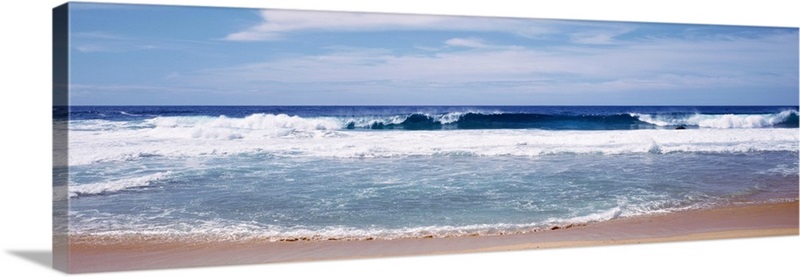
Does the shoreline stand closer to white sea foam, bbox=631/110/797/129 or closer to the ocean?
the ocean

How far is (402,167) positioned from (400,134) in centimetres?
23

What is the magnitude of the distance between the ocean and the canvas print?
1 centimetres

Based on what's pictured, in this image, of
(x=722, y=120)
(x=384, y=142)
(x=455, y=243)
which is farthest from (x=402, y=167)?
(x=722, y=120)

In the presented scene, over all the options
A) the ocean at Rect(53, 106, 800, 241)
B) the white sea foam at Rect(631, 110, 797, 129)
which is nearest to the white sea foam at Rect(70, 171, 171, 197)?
the ocean at Rect(53, 106, 800, 241)

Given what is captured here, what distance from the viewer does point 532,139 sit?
8133 millimetres

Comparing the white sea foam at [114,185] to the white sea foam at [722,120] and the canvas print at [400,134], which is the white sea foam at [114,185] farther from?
the white sea foam at [722,120]

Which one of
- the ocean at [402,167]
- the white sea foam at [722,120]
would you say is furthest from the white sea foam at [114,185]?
the white sea foam at [722,120]

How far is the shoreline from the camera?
22.5ft

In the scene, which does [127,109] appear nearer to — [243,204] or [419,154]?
[243,204]

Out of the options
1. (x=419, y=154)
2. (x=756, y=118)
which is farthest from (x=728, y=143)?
(x=419, y=154)

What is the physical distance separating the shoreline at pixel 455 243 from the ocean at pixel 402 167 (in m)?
0.07

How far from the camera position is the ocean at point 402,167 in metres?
7.01

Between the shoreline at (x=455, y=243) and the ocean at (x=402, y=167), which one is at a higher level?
the ocean at (x=402, y=167)

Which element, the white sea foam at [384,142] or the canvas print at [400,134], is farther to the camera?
the white sea foam at [384,142]
